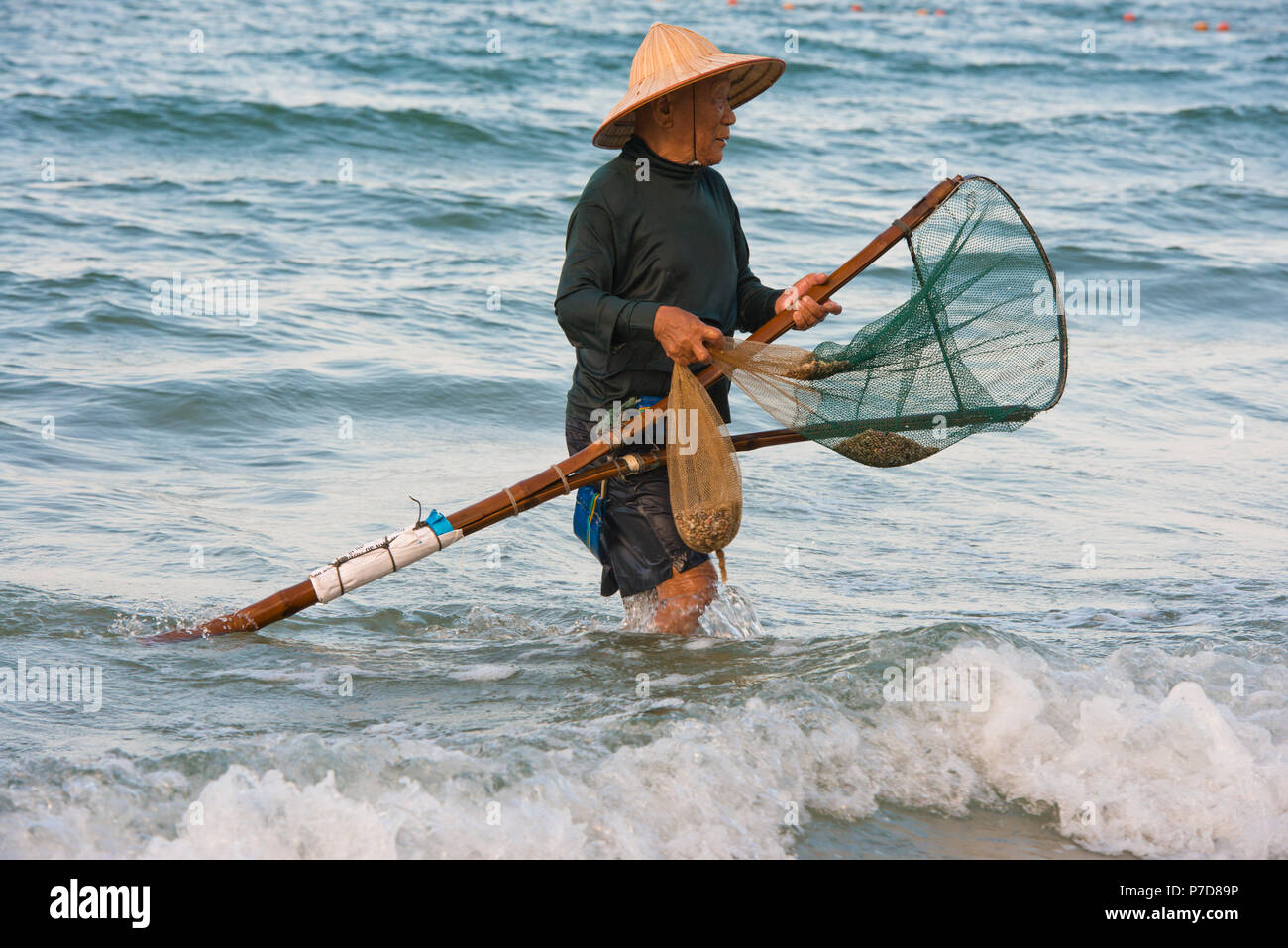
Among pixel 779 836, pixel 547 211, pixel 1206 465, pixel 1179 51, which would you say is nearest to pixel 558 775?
pixel 779 836

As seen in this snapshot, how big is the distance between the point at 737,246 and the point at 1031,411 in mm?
997

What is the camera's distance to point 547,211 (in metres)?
12.2

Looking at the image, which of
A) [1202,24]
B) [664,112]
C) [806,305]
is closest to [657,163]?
[664,112]

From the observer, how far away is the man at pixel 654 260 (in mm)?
3523

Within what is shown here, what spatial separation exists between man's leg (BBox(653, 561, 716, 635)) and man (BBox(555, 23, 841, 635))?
7 cm

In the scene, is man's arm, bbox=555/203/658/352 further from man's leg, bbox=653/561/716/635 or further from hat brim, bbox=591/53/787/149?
man's leg, bbox=653/561/716/635

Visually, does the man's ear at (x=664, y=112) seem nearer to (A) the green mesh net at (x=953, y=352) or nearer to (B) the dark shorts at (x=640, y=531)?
(A) the green mesh net at (x=953, y=352)

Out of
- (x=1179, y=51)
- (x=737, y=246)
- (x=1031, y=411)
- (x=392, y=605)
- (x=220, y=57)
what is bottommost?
(x=392, y=605)

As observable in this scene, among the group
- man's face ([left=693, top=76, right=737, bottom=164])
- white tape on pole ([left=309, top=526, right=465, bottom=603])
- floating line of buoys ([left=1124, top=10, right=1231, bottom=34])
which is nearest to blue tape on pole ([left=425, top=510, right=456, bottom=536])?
white tape on pole ([left=309, top=526, right=465, bottom=603])

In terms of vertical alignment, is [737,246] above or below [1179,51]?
below

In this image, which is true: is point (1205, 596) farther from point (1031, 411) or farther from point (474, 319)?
point (474, 319)

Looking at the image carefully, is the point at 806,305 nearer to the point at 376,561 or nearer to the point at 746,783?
the point at 746,783

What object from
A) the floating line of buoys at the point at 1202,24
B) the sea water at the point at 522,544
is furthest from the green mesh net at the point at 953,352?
the floating line of buoys at the point at 1202,24

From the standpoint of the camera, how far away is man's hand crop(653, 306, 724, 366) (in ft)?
11.0
